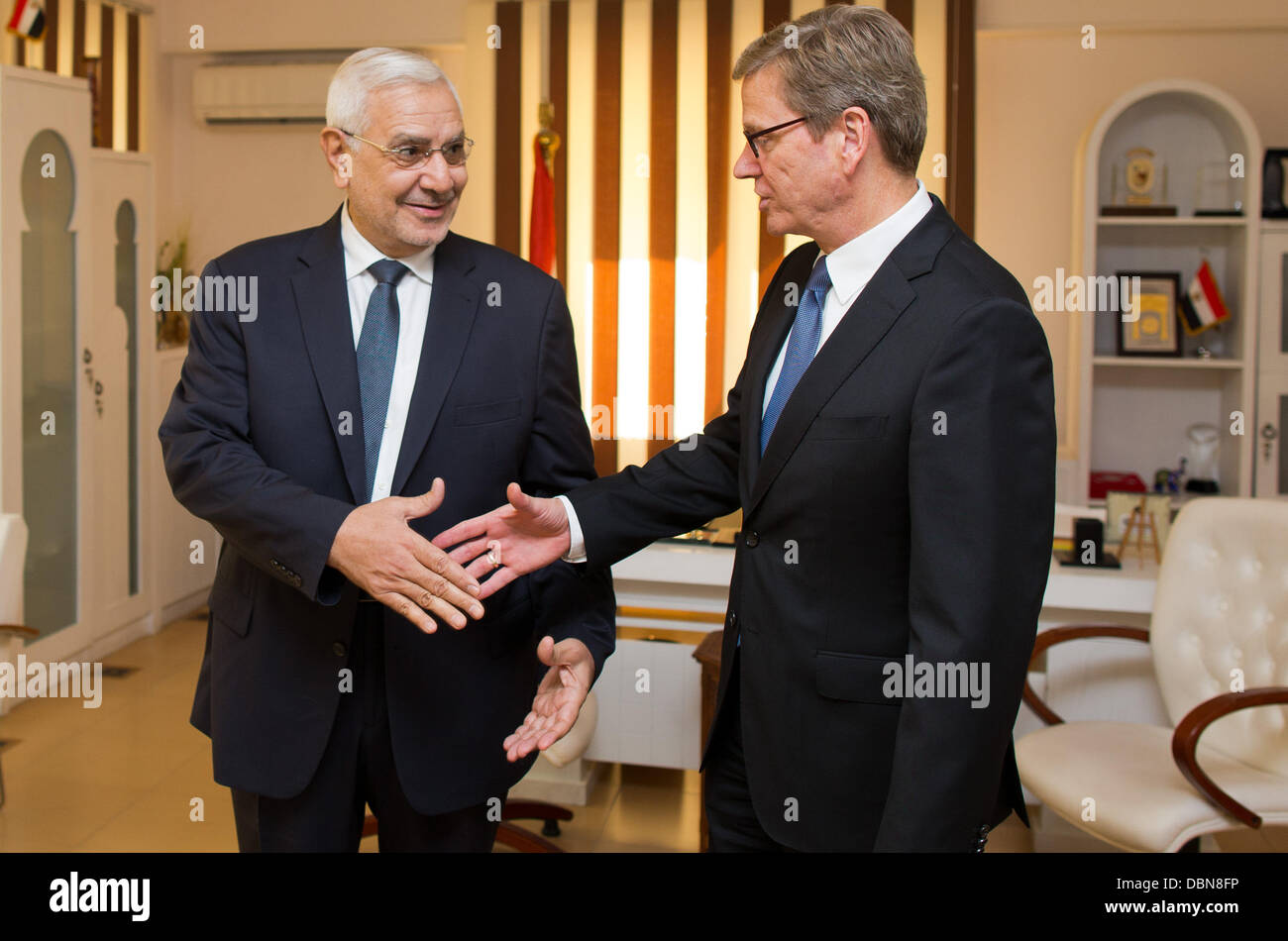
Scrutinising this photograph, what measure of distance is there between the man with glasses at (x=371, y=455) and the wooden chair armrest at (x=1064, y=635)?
170 cm

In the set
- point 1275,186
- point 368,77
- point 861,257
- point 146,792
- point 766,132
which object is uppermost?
point 1275,186

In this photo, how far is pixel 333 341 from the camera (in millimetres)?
1884

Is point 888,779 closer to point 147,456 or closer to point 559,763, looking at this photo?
point 559,763

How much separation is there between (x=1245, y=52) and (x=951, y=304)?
4.85 m

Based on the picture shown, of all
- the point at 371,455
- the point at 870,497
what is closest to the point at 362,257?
the point at 371,455

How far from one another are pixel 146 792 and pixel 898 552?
324cm

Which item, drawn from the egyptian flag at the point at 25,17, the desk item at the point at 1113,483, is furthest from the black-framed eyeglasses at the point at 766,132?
the egyptian flag at the point at 25,17

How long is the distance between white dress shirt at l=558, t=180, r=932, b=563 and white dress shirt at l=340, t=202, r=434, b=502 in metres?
0.64

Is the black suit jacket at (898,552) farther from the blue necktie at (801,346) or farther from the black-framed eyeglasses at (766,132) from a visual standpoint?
the black-framed eyeglasses at (766,132)

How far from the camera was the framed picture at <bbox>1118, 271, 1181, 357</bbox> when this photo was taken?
17.4 ft

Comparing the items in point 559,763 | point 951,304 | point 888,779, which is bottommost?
point 559,763

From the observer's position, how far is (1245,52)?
549 centimetres

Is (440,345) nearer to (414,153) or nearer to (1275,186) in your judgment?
(414,153)

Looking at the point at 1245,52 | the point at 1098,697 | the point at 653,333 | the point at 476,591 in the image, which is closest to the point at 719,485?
the point at 476,591
